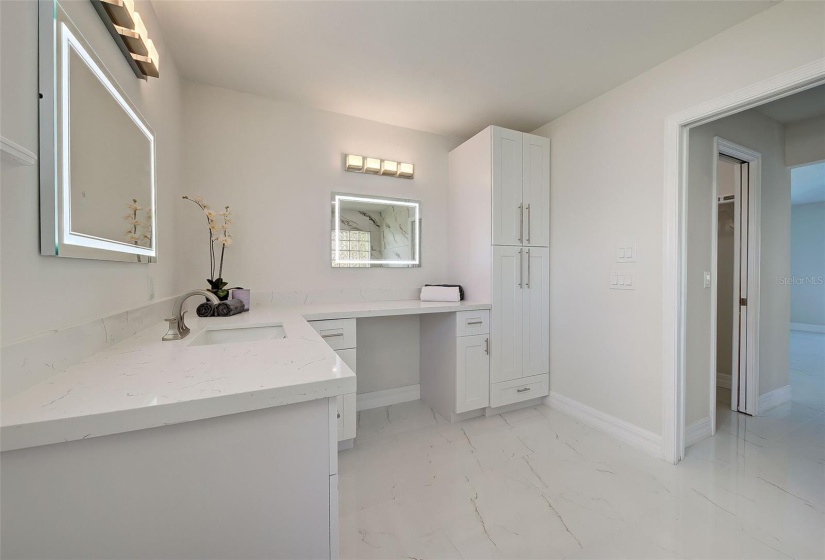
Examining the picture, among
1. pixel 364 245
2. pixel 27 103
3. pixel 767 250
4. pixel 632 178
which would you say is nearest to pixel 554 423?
pixel 632 178

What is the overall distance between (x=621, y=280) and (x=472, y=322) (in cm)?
107

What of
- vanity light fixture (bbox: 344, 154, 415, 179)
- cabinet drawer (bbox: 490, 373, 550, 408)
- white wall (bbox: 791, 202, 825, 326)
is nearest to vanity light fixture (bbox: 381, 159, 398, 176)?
vanity light fixture (bbox: 344, 154, 415, 179)

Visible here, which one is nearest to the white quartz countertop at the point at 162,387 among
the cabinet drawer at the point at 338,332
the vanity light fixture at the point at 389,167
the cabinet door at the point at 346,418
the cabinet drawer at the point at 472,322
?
the cabinet drawer at the point at 338,332

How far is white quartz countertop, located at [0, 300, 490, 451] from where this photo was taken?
1.87 ft

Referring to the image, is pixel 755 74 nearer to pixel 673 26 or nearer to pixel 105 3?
pixel 673 26

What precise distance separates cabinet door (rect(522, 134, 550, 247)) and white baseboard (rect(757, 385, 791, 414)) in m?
2.15

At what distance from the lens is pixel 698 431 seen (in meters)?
2.16

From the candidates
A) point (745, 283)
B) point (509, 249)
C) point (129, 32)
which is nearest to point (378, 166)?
point (509, 249)

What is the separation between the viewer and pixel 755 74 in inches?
63.6

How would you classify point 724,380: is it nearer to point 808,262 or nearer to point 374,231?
point 808,262

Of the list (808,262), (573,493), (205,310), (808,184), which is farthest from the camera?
(808,184)

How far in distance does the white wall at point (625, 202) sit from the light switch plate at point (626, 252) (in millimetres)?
36

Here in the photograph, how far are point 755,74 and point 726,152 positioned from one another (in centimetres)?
97

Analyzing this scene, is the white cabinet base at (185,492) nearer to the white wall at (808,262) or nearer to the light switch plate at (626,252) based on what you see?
the light switch plate at (626,252)
